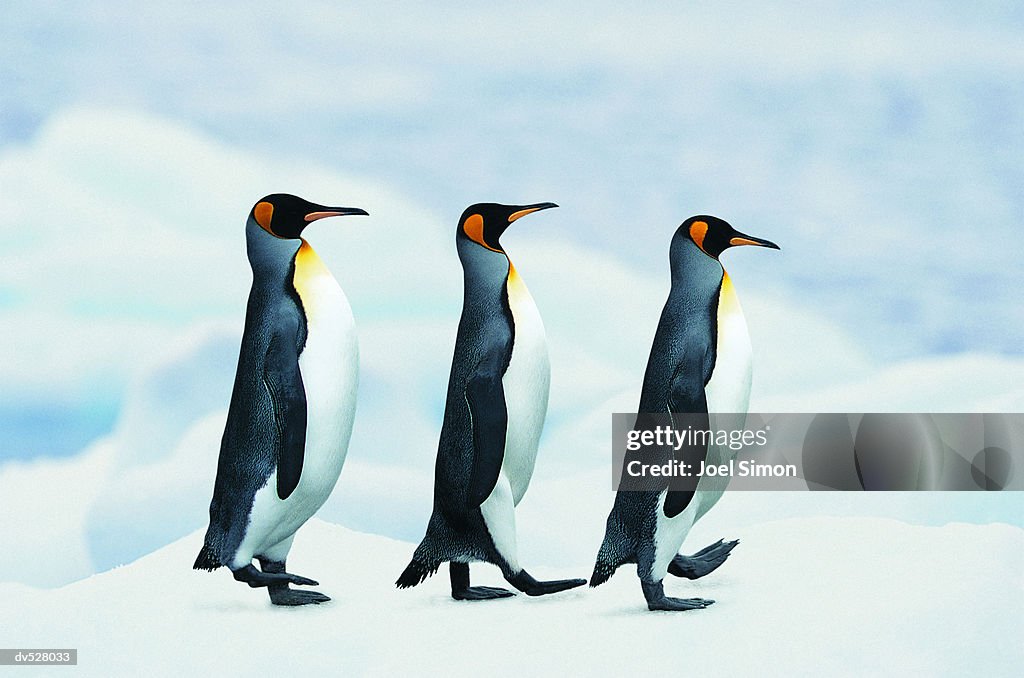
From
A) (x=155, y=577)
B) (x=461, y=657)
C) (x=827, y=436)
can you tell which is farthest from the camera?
(x=827, y=436)

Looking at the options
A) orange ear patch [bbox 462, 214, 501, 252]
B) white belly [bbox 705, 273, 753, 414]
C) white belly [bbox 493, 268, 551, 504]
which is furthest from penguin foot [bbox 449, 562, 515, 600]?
orange ear patch [bbox 462, 214, 501, 252]

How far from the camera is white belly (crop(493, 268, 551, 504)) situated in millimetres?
4000

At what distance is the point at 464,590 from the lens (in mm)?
4117

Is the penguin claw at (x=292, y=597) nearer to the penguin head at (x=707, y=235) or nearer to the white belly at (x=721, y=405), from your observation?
the white belly at (x=721, y=405)

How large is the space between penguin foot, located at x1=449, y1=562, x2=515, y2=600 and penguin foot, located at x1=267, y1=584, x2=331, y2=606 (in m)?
0.43

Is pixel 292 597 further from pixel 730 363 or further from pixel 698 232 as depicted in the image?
pixel 698 232

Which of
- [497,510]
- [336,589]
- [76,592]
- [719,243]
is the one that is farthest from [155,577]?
[719,243]

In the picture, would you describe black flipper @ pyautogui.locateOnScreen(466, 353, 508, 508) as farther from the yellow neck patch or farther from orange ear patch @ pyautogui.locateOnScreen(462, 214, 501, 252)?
the yellow neck patch

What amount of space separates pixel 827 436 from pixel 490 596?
1677mm

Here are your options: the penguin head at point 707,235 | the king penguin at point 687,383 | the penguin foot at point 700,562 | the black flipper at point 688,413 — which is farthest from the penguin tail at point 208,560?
the penguin head at point 707,235

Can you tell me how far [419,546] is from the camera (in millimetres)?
4098

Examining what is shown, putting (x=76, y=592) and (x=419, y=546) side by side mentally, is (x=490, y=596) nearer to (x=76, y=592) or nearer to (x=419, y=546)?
(x=419, y=546)

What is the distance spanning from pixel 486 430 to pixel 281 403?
25.2 inches

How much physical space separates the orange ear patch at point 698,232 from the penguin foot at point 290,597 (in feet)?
5.57
